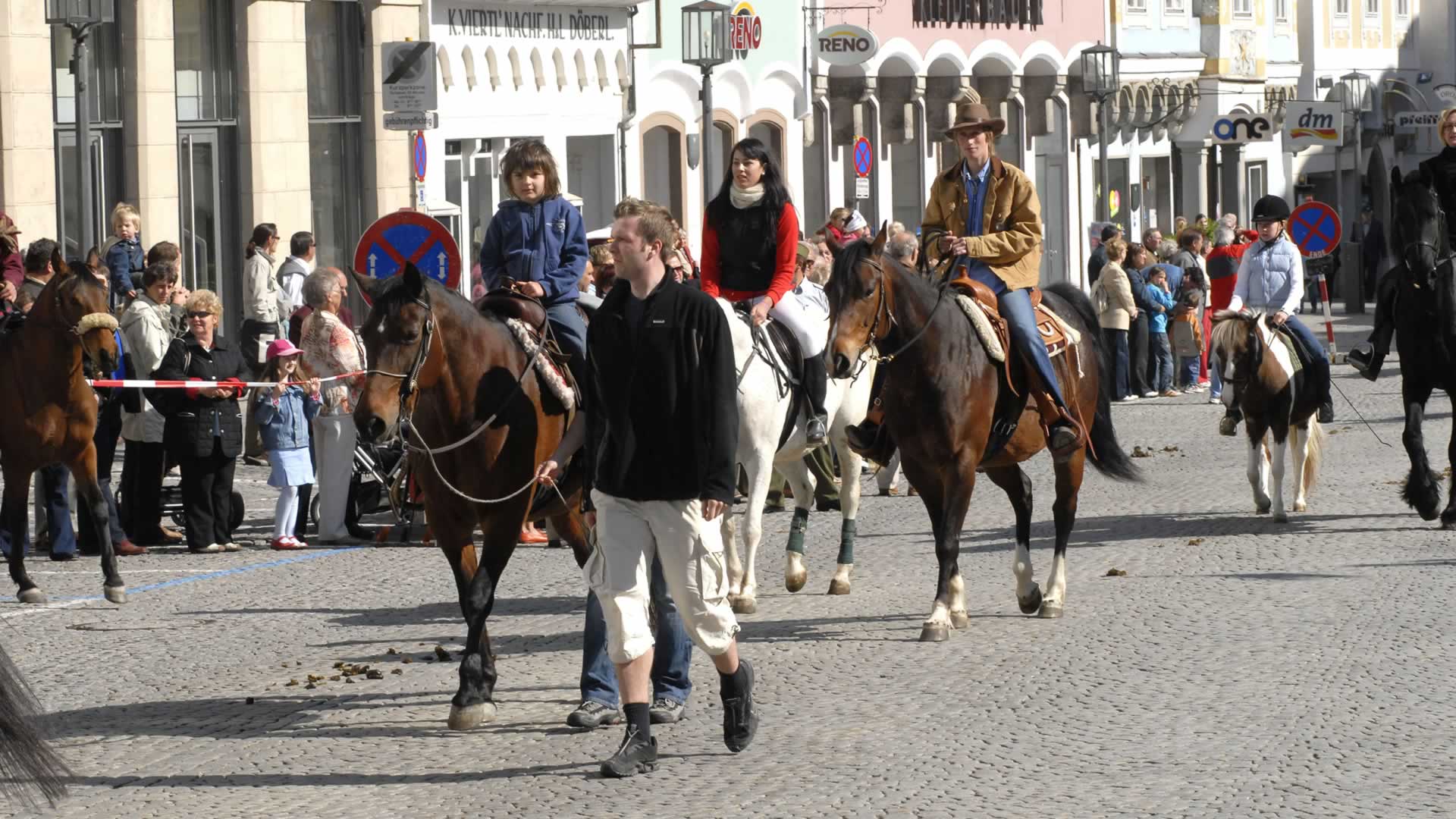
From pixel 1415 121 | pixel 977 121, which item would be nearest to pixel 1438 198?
pixel 977 121

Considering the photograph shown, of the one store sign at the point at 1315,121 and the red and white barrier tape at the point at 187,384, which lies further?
the one store sign at the point at 1315,121

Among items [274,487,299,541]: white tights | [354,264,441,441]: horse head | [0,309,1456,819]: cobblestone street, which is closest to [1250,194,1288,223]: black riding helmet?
[0,309,1456,819]: cobblestone street

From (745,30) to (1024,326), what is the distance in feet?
93.6

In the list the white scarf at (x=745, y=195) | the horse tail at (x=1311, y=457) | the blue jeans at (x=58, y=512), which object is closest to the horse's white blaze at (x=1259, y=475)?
the horse tail at (x=1311, y=457)

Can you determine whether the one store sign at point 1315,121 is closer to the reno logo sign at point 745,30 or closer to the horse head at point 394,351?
the reno logo sign at point 745,30

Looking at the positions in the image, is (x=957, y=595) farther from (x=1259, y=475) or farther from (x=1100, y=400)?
(x=1259, y=475)

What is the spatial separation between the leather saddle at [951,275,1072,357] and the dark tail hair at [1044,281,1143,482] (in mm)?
434

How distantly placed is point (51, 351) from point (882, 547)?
16.7 feet

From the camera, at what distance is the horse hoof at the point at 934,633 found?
11.7m

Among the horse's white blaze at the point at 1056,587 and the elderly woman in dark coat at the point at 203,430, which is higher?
the elderly woman in dark coat at the point at 203,430

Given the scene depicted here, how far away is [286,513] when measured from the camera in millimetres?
16844

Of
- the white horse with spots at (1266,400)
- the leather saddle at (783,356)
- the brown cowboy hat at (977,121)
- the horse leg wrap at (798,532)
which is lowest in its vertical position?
the horse leg wrap at (798,532)

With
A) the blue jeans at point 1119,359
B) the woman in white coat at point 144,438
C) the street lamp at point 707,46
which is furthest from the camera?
the street lamp at point 707,46

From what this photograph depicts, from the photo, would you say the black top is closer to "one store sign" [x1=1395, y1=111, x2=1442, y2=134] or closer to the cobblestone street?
the cobblestone street
